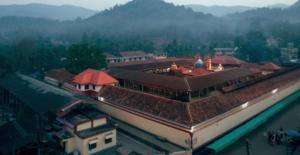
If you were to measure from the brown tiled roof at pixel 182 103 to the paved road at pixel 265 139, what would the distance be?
328cm

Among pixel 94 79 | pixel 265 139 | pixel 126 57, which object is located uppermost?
pixel 126 57

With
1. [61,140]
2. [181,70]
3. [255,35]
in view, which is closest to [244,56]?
[255,35]

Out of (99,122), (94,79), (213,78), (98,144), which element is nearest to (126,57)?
(94,79)

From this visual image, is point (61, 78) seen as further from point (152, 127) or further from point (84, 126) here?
point (152, 127)

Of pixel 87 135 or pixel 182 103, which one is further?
pixel 182 103

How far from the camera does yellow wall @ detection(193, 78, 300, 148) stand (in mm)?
23578

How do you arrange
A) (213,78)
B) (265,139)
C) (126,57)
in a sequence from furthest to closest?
(126,57) < (213,78) < (265,139)

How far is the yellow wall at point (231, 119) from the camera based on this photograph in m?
23.6

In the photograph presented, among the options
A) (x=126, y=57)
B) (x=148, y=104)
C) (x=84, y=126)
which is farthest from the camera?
Result: (x=126, y=57)

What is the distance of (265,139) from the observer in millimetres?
26016

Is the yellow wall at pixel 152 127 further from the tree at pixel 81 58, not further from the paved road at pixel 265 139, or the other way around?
the tree at pixel 81 58

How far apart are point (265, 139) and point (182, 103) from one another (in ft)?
29.6

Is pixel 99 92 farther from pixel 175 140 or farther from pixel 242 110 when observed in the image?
pixel 242 110

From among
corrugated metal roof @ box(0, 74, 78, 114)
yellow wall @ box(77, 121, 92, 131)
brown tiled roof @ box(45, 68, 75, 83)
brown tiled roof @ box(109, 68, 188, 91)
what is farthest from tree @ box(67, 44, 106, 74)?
yellow wall @ box(77, 121, 92, 131)
